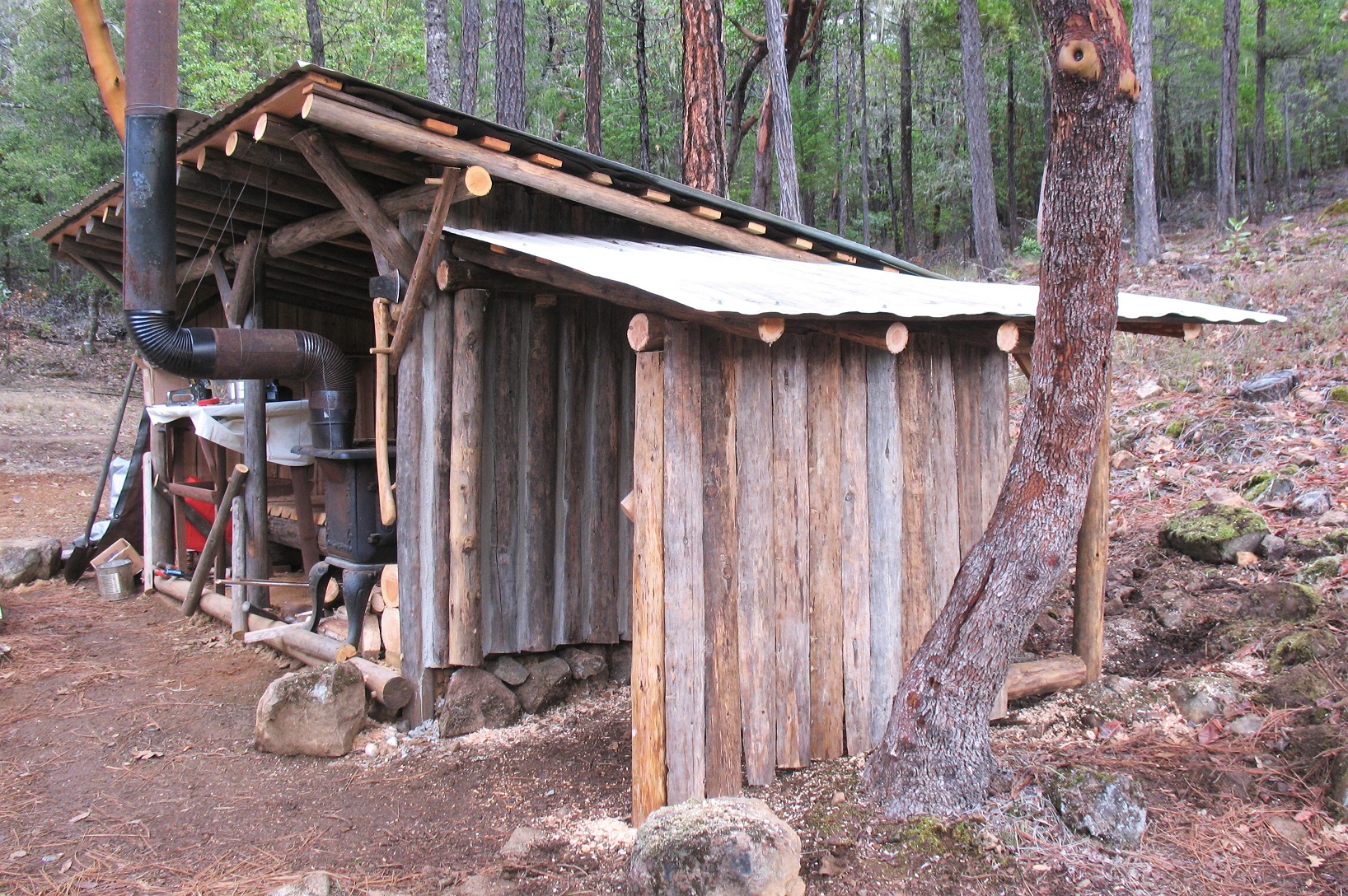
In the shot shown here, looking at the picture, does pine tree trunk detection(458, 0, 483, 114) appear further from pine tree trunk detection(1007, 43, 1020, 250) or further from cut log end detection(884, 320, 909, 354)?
pine tree trunk detection(1007, 43, 1020, 250)

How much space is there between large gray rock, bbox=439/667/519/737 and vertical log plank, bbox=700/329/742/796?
188 centimetres

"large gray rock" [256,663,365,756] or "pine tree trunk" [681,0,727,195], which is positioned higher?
"pine tree trunk" [681,0,727,195]

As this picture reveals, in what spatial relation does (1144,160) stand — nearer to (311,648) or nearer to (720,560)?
(720,560)

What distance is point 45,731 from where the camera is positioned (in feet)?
17.6

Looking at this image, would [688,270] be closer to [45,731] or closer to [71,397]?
[45,731]

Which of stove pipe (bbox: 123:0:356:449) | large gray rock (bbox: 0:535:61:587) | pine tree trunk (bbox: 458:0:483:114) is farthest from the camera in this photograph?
pine tree trunk (bbox: 458:0:483:114)

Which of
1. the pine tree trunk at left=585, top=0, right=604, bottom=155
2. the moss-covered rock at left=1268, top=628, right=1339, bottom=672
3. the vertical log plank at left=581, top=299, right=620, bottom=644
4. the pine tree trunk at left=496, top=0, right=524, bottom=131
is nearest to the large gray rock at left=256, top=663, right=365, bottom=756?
the vertical log plank at left=581, top=299, right=620, bottom=644

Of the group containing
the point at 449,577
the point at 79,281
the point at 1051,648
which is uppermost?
the point at 79,281

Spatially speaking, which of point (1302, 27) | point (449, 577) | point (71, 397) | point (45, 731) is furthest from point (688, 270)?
point (1302, 27)

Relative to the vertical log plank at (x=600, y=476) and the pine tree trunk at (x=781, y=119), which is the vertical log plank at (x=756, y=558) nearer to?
the vertical log plank at (x=600, y=476)

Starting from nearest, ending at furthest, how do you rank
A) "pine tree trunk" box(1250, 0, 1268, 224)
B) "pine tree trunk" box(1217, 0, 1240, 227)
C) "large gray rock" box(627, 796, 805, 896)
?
"large gray rock" box(627, 796, 805, 896)
"pine tree trunk" box(1217, 0, 1240, 227)
"pine tree trunk" box(1250, 0, 1268, 224)

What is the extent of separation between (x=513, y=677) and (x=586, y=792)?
1246 mm

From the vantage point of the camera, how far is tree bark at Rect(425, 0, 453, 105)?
1223 cm

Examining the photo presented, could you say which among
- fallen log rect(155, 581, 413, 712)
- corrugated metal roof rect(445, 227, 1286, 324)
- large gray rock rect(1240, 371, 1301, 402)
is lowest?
fallen log rect(155, 581, 413, 712)
